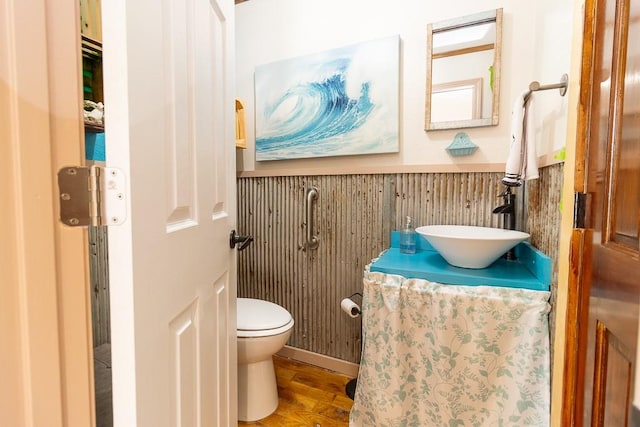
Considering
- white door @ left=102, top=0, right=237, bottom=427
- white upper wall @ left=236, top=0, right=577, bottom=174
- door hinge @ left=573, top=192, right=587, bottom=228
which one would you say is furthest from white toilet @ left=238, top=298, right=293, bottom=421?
door hinge @ left=573, top=192, right=587, bottom=228

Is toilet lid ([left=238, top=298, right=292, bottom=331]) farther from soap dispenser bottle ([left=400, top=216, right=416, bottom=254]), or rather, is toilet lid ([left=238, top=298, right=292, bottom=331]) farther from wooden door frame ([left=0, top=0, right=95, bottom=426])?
wooden door frame ([left=0, top=0, right=95, bottom=426])

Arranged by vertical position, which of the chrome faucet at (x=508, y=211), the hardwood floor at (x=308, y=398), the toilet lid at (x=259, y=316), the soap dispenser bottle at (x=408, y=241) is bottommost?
the hardwood floor at (x=308, y=398)

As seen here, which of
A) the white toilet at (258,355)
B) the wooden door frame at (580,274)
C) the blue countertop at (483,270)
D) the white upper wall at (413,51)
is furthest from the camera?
the white toilet at (258,355)

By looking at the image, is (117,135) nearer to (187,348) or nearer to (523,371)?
(187,348)

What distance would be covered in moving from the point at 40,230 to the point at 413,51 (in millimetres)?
1764

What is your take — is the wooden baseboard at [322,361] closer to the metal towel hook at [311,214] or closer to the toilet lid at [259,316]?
the toilet lid at [259,316]

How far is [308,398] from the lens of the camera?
1625mm

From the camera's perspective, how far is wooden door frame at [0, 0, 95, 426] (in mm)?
391

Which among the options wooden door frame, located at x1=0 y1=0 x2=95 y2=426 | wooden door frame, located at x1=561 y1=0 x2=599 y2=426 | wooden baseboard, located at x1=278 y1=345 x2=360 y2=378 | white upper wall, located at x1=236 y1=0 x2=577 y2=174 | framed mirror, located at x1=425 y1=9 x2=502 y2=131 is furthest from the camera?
wooden baseboard, located at x1=278 y1=345 x2=360 y2=378

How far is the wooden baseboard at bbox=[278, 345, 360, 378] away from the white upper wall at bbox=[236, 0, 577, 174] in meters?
1.16

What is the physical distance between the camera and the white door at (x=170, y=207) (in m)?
0.50

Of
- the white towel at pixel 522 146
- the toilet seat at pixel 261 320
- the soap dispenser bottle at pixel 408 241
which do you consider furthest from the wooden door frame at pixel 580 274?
the toilet seat at pixel 261 320

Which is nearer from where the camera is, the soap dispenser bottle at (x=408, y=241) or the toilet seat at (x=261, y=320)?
the toilet seat at (x=261, y=320)

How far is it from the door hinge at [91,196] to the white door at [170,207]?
0.02m
